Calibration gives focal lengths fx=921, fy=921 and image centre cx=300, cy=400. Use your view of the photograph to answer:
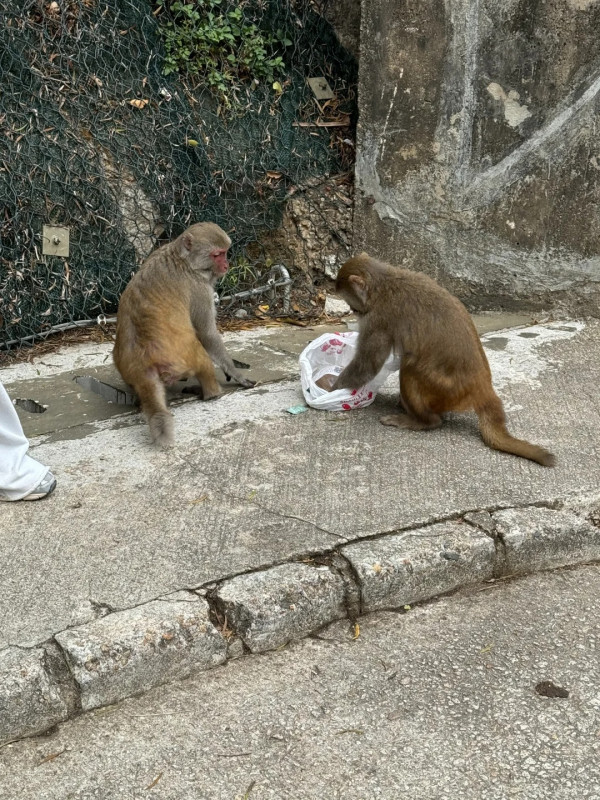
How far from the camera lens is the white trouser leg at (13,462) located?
12.8 feet

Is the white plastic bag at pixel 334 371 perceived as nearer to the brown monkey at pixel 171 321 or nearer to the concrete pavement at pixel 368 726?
the brown monkey at pixel 171 321

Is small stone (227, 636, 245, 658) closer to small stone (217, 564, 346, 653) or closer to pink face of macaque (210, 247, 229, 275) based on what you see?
small stone (217, 564, 346, 653)

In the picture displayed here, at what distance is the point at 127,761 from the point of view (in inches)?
112

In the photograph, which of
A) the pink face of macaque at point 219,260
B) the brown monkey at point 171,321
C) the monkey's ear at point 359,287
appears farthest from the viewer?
the pink face of macaque at point 219,260

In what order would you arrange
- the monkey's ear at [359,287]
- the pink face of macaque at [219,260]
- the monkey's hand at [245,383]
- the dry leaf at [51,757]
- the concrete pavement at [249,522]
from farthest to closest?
the monkey's hand at [245,383] → the pink face of macaque at [219,260] → the monkey's ear at [359,287] → the concrete pavement at [249,522] → the dry leaf at [51,757]

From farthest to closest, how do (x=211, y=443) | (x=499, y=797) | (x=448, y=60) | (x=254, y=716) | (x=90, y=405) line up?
(x=448, y=60), (x=90, y=405), (x=211, y=443), (x=254, y=716), (x=499, y=797)

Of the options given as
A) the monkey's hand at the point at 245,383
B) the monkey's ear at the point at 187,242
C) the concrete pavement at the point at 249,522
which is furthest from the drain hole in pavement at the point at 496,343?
the monkey's ear at the point at 187,242

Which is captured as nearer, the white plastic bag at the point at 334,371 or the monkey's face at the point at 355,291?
the monkey's face at the point at 355,291

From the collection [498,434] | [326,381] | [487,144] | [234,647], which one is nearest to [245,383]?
[326,381]

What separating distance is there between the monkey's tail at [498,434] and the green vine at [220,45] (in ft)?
11.4

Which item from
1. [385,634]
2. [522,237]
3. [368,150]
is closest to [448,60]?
[368,150]

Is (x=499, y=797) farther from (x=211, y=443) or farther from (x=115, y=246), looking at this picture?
(x=115, y=246)

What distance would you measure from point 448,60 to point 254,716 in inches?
187

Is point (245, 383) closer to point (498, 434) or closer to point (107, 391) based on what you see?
point (107, 391)
